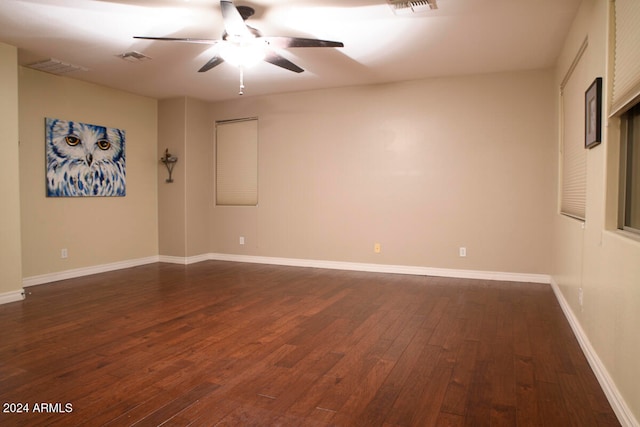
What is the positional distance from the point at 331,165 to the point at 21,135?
373cm

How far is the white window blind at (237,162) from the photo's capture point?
6.20 m

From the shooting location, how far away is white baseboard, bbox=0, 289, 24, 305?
381 centimetres

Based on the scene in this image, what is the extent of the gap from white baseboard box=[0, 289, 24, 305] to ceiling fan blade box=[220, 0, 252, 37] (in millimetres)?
3281

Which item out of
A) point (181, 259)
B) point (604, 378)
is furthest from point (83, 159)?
point (604, 378)

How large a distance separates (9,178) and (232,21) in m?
2.80

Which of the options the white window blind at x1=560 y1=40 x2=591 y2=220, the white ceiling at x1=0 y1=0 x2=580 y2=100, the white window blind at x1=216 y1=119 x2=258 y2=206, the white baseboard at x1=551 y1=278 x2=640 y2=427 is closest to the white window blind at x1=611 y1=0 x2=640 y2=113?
the white window blind at x1=560 y1=40 x2=591 y2=220

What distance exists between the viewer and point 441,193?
5035 mm

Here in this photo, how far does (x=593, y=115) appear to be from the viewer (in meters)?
2.48

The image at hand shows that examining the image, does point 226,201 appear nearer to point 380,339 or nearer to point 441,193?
point 441,193

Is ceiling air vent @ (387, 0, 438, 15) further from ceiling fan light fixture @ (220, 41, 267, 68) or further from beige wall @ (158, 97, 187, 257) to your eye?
beige wall @ (158, 97, 187, 257)

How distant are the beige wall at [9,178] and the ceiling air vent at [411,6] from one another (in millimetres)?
3614

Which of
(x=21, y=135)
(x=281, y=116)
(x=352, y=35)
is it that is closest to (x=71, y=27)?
(x=21, y=135)

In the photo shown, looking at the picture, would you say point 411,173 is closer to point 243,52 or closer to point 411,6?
point 411,6

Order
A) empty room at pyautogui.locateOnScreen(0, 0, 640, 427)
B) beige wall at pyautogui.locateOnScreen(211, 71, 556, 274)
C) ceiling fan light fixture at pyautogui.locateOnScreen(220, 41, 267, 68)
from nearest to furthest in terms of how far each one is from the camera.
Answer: empty room at pyautogui.locateOnScreen(0, 0, 640, 427) < ceiling fan light fixture at pyautogui.locateOnScreen(220, 41, 267, 68) < beige wall at pyautogui.locateOnScreen(211, 71, 556, 274)
